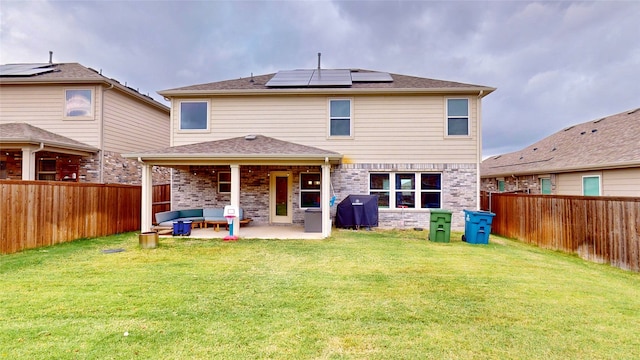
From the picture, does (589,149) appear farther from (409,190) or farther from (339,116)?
(339,116)

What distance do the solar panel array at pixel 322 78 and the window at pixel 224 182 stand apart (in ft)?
13.3

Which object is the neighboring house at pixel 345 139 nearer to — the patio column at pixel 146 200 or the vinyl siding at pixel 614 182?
the patio column at pixel 146 200

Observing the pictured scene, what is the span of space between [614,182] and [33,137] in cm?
1924

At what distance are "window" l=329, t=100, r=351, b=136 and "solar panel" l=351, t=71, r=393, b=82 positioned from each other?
1.38m

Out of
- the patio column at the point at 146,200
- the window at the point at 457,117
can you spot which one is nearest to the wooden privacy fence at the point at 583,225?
the window at the point at 457,117

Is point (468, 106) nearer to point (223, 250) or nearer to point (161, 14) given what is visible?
point (223, 250)

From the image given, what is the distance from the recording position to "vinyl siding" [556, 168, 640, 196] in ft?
30.0

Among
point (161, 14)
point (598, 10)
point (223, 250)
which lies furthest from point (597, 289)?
point (161, 14)

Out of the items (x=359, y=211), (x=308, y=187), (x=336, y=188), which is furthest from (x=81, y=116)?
(x=359, y=211)

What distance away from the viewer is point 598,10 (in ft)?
41.8

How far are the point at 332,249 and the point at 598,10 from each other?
15.6 metres

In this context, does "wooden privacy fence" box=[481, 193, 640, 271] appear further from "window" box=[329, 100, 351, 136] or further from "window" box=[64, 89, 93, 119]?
"window" box=[64, 89, 93, 119]

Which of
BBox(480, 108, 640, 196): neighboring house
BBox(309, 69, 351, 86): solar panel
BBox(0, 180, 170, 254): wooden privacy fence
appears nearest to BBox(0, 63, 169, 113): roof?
BBox(0, 180, 170, 254): wooden privacy fence

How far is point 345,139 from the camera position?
1163cm
